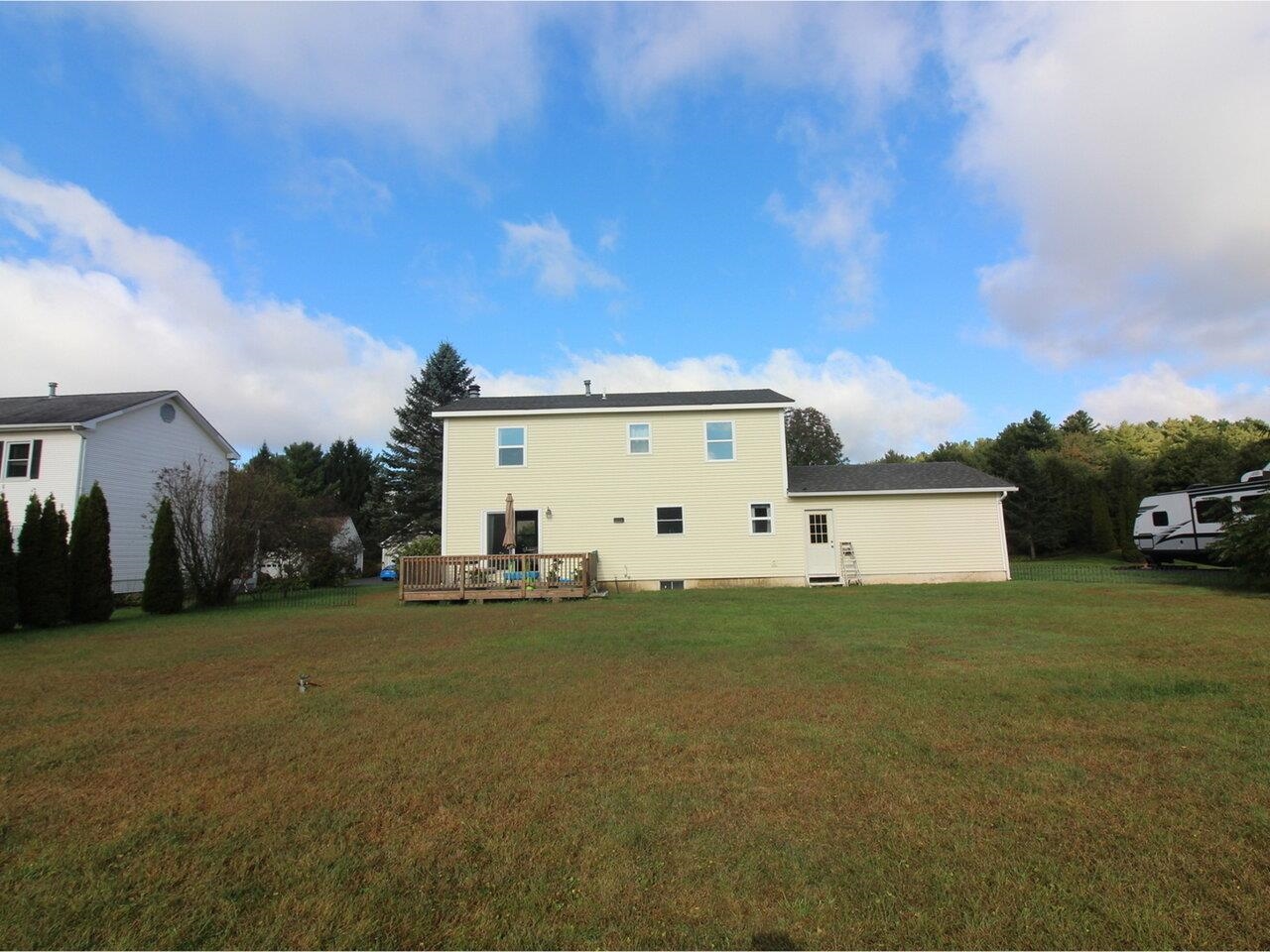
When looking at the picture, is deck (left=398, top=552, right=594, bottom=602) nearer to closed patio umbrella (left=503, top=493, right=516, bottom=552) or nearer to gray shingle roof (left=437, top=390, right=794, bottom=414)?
closed patio umbrella (left=503, top=493, right=516, bottom=552)

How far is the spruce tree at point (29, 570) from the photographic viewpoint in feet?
41.8

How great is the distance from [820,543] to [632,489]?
5487mm

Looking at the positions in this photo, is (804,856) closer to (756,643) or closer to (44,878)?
(44,878)

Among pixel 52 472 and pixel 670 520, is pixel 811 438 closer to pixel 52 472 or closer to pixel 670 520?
pixel 670 520

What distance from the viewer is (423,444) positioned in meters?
36.1

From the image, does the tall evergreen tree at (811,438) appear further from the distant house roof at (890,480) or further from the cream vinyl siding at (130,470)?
the cream vinyl siding at (130,470)

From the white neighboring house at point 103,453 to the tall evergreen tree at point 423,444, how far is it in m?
13.2

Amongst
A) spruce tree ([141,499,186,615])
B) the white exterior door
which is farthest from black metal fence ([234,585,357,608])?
the white exterior door

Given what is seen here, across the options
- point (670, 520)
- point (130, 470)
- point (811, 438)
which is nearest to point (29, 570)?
point (130, 470)

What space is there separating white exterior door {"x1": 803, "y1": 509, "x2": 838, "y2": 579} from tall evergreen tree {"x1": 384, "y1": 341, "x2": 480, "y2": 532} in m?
22.2

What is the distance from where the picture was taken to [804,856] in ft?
9.63

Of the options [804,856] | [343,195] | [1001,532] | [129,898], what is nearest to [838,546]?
[1001,532]

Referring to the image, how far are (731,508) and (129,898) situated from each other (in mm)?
16736

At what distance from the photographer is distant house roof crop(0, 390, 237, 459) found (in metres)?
18.3
